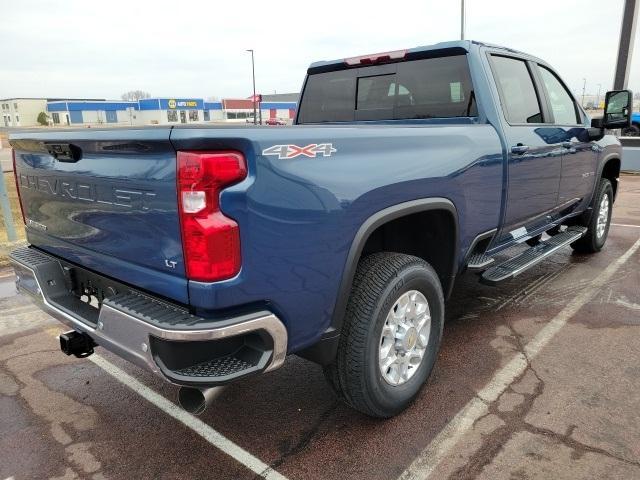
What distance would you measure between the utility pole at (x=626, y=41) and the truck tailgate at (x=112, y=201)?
14.8 m

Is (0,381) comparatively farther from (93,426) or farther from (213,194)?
(213,194)

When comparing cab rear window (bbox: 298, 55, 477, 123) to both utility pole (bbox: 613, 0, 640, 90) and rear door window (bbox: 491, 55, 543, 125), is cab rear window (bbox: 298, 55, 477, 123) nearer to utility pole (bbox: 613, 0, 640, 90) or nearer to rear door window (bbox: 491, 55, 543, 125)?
rear door window (bbox: 491, 55, 543, 125)

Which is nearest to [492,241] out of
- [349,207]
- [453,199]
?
[453,199]

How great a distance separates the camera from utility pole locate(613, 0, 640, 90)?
1278 cm

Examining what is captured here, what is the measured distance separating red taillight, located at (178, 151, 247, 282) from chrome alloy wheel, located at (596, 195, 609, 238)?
16.7ft

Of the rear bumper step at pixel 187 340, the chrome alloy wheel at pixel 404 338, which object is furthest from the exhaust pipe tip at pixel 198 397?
the chrome alloy wheel at pixel 404 338

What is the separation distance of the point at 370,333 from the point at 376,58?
7.93 feet

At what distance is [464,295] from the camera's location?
15.4 ft

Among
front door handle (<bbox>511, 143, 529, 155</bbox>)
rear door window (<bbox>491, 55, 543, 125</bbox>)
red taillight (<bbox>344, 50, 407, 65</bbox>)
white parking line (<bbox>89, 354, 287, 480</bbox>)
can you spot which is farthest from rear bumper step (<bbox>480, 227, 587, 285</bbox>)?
white parking line (<bbox>89, 354, 287, 480</bbox>)

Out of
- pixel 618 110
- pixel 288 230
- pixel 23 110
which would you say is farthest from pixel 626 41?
pixel 23 110

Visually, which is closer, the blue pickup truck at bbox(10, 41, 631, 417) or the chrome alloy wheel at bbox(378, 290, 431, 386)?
the blue pickup truck at bbox(10, 41, 631, 417)

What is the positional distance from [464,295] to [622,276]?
1749 millimetres

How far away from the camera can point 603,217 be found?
588 cm

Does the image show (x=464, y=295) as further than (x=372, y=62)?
Yes
